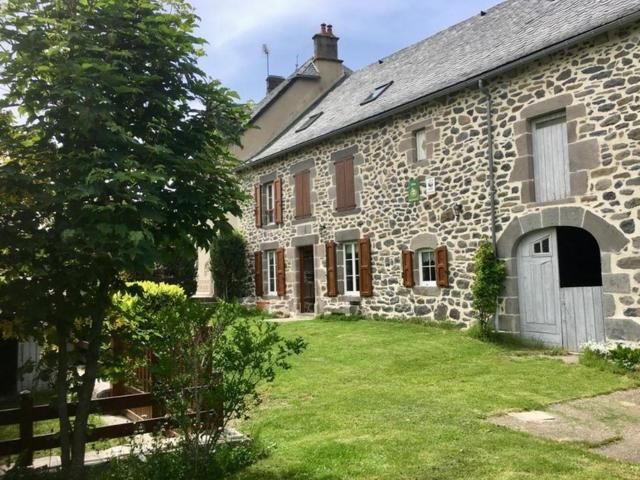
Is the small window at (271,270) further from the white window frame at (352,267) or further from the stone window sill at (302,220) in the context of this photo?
the white window frame at (352,267)

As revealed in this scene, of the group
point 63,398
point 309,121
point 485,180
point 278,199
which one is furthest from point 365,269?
point 63,398

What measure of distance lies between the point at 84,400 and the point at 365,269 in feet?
32.4

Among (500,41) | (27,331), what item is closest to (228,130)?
(27,331)

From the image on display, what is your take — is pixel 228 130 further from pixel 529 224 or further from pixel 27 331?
pixel 529 224


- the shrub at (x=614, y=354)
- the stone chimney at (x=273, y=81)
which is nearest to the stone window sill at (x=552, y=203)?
the shrub at (x=614, y=354)

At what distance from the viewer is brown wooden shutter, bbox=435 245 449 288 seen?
37.0 ft

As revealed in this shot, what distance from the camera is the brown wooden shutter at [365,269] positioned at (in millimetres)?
13414

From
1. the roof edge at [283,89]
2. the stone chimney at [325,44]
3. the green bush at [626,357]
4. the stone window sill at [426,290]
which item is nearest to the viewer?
the green bush at [626,357]

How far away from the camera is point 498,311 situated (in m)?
10.3

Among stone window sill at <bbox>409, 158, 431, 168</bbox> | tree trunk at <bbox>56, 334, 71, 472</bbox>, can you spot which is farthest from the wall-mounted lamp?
tree trunk at <bbox>56, 334, 71, 472</bbox>

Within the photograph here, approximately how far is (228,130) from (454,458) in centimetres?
309

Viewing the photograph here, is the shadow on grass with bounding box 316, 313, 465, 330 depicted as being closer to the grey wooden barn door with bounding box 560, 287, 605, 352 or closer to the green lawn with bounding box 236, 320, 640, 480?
the green lawn with bounding box 236, 320, 640, 480

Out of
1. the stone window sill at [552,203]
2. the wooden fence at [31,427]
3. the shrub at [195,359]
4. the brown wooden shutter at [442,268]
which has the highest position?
the stone window sill at [552,203]

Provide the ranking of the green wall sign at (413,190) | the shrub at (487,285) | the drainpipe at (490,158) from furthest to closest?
the green wall sign at (413,190)
the drainpipe at (490,158)
the shrub at (487,285)
